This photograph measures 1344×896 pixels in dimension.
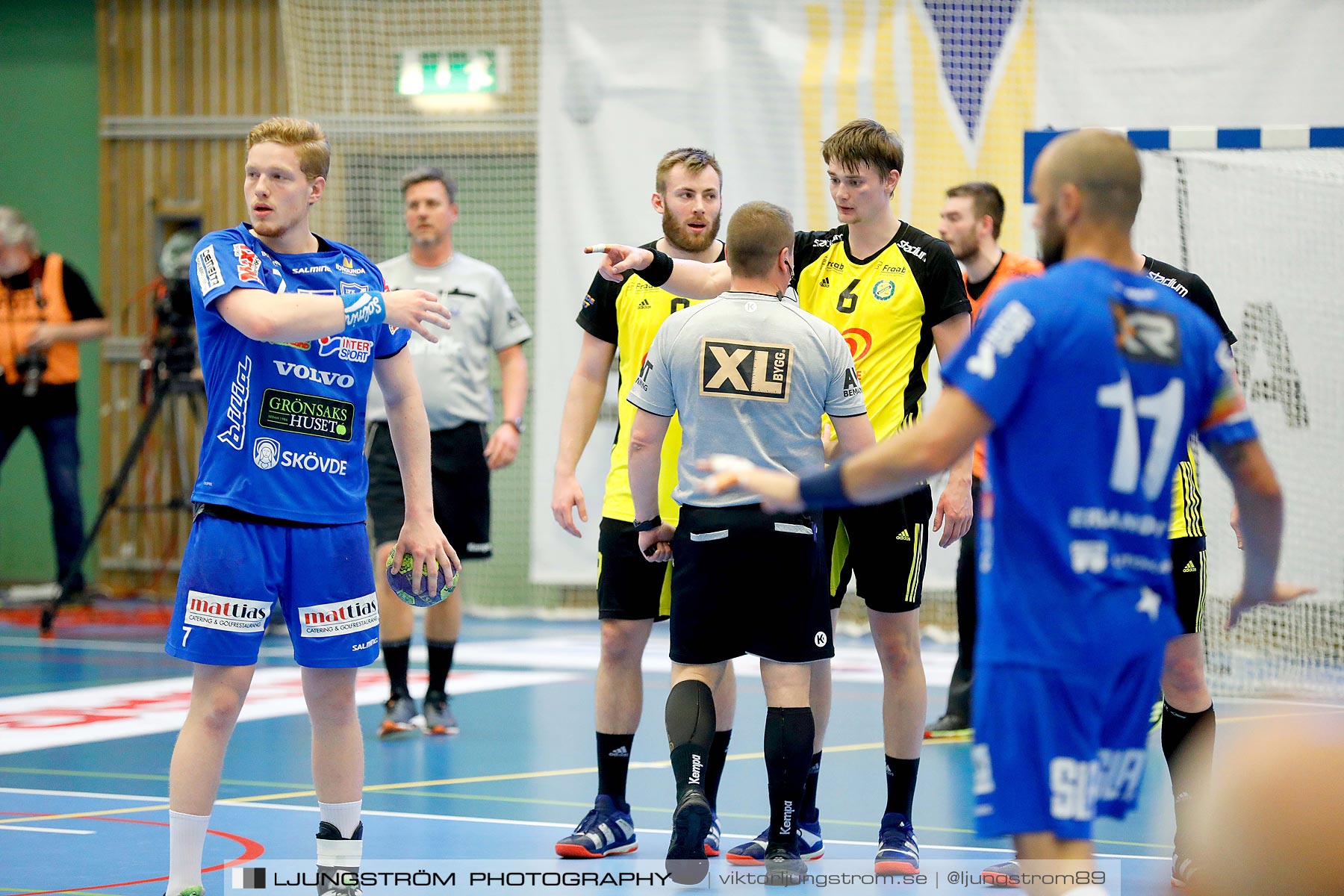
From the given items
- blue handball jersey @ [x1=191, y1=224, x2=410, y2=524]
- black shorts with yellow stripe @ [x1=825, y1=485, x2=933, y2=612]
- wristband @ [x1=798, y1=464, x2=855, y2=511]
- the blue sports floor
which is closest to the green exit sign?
the blue sports floor

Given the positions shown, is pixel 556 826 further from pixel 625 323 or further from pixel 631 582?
pixel 625 323

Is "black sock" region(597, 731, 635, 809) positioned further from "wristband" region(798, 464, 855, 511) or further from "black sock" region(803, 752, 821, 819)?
"wristband" region(798, 464, 855, 511)

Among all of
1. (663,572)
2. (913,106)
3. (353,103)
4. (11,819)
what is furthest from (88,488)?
(663,572)

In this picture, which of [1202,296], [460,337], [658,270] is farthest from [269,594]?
[460,337]

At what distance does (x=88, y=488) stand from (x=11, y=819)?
330 inches

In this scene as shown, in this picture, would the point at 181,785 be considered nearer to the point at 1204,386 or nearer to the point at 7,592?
the point at 1204,386

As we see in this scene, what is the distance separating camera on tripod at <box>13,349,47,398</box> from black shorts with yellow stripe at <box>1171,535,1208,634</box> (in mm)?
8123

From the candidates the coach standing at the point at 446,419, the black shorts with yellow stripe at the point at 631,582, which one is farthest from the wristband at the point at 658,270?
the coach standing at the point at 446,419

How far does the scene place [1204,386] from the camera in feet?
8.64

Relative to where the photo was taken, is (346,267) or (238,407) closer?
(238,407)

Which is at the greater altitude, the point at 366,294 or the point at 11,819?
the point at 366,294

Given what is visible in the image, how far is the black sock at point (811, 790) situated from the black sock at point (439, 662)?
8.51 feet

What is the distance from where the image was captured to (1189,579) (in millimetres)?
4250

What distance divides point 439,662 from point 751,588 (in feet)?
10.1
